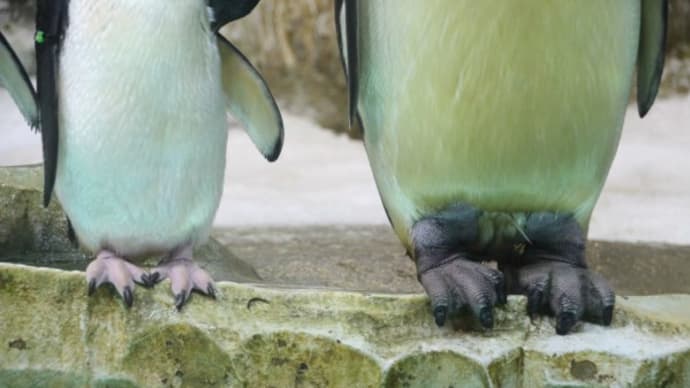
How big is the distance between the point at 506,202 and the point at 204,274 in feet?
1.53

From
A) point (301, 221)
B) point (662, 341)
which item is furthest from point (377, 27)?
point (301, 221)

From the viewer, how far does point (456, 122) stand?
1678 millimetres

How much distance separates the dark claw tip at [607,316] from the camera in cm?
151

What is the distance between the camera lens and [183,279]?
1.57 metres

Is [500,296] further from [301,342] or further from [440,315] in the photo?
[301,342]

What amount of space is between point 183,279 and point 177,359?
0.12 m

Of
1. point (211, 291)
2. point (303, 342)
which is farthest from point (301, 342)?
point (211, 291)

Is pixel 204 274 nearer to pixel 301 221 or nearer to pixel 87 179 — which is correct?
pixel 87 179

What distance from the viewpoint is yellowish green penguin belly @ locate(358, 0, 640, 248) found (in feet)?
5.36

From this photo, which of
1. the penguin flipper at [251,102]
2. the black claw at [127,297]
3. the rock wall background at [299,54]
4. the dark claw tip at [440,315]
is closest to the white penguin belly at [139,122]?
the penguin flipper at [251,102]

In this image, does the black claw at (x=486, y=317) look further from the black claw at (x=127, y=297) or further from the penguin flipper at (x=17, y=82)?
the penguin flipper at (x=17, y=82)

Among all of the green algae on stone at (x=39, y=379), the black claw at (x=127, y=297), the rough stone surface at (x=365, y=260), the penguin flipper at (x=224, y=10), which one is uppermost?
the penguin flipper at (x=224, y=10)

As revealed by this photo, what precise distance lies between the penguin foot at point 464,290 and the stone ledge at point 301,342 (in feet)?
0.06

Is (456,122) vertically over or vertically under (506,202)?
over
